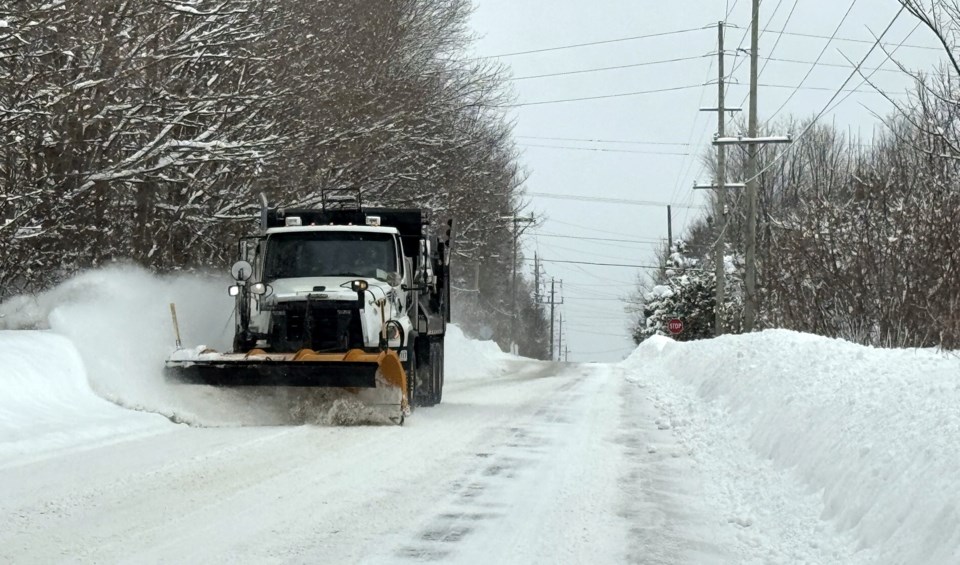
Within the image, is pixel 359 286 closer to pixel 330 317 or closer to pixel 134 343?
pixel 330 317

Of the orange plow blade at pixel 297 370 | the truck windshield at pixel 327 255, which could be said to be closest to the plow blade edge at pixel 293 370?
the orange plow blade at pixel 297 370

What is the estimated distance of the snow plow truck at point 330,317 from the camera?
12773 mm

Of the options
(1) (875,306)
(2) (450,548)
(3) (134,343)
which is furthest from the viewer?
(1) (875,306)

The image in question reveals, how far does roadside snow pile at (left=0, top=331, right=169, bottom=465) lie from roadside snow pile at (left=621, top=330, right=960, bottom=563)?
19.5 feet

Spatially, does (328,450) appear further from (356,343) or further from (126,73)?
(126,73)

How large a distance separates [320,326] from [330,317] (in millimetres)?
169

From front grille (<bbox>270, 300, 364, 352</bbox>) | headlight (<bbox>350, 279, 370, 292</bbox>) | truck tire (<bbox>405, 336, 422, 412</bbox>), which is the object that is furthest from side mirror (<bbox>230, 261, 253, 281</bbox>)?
truck tire (<bbox>405, 336, 422, 412</bbox>)

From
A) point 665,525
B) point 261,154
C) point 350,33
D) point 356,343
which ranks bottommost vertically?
point 665,525

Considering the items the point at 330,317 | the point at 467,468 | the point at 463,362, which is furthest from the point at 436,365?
the point at 463,362

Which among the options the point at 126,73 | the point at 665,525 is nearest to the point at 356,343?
the point at 126,73

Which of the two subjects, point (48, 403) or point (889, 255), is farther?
point (889, 255)

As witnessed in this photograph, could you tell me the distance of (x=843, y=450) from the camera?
7.81 meters

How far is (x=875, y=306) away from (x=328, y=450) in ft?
42.6

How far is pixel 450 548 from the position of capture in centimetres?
643
